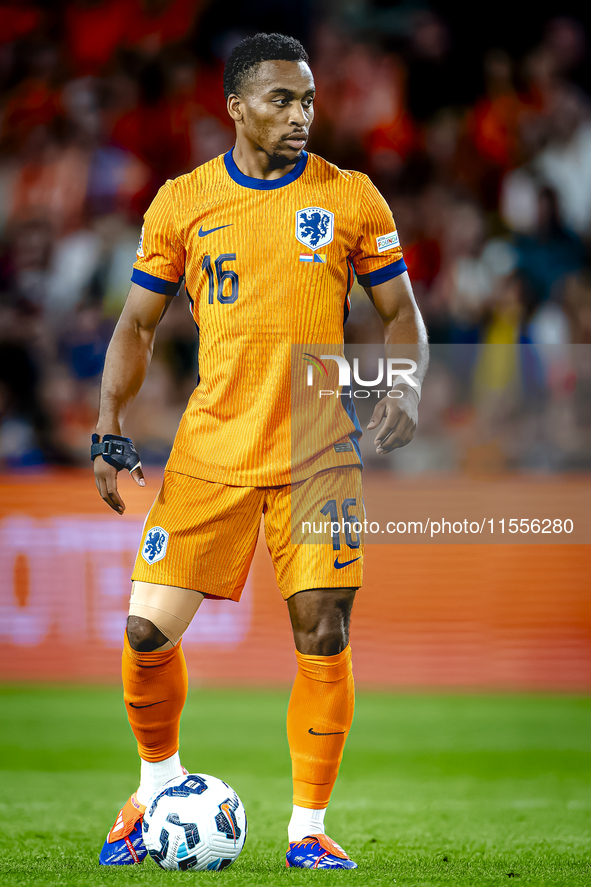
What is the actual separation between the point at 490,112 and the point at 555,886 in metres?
7.86

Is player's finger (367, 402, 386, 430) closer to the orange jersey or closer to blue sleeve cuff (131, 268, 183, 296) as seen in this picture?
the orange jersey

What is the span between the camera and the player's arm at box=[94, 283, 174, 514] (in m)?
3.62

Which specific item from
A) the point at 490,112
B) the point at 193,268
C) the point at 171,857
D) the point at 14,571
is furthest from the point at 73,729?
the point at 490,112

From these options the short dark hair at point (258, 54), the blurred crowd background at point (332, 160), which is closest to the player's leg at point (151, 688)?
the short dark hair at point (258, 54)

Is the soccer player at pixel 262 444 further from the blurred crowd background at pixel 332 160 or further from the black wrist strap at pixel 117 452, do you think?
the blurred crowd background at pixel 332 160

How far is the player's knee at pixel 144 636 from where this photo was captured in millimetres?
3426

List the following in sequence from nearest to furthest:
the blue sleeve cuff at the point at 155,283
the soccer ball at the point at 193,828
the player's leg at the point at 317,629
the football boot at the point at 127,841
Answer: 1. the soccer ball at the point at 193,828
2. the player's leg at the point at 317,629
3. the football boot at the point at 127,841
4. the blue sleeve cuff at the point at 155,283

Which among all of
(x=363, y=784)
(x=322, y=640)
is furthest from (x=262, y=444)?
(x=363, y=784)

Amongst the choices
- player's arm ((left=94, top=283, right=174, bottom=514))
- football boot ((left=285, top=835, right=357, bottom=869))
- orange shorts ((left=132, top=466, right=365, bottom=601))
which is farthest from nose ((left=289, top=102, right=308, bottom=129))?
football boot ((left=285, top=835, right=357, bottom=869))

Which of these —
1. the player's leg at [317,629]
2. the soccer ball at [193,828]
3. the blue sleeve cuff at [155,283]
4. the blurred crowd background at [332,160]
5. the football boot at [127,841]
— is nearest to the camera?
the soccer ball at [193,828]

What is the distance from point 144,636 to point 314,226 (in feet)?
→ 4.58

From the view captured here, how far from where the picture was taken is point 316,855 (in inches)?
131

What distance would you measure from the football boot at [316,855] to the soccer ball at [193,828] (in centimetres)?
17

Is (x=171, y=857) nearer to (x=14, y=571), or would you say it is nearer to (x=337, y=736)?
(x=337, y=736)
